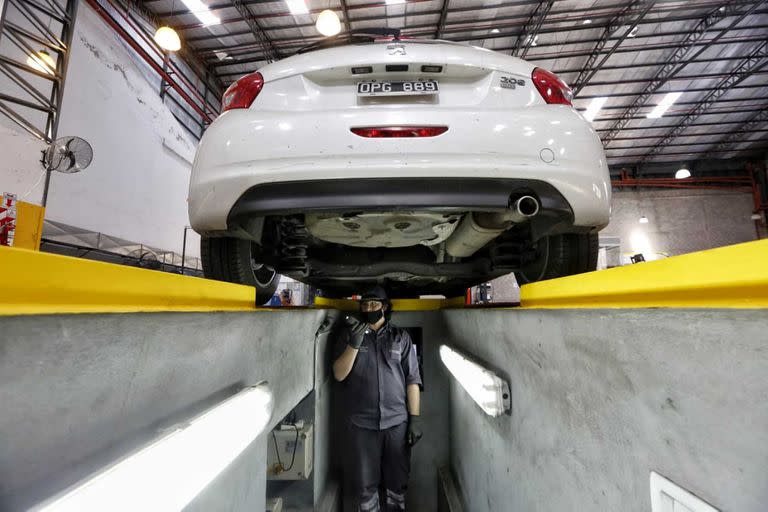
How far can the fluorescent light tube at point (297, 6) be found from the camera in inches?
238

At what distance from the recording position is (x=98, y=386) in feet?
1.65

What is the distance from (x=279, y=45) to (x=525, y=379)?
831 cm

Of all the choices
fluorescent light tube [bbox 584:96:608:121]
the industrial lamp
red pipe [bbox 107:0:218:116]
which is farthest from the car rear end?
fluorescent light tube [bbox 584:96:608:121]

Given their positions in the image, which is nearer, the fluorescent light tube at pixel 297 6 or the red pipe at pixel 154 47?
the red pipe at pixel 154 47

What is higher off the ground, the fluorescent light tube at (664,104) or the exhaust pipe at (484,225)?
the fluorescent light tube at (664,104)

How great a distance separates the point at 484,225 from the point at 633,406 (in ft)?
3.41

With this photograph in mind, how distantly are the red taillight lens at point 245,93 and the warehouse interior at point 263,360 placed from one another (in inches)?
11.1

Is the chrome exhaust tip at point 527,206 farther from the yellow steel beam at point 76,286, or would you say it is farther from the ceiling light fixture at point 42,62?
the ceiling light fixture at point 42,62

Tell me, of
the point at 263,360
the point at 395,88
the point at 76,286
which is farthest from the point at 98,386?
the point at 395,88

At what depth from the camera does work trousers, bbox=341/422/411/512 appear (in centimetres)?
259

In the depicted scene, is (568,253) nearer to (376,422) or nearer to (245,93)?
(245,93)

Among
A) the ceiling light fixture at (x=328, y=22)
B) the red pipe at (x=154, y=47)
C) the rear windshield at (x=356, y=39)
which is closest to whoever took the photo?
the rear windshield at (x=356, y=39)

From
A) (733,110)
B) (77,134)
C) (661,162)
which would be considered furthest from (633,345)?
(661,162)

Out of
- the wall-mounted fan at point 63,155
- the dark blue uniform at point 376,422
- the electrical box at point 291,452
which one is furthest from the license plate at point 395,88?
the wall-mounted fan at point 63,155
